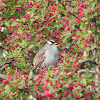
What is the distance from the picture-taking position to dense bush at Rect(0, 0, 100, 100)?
3584mm

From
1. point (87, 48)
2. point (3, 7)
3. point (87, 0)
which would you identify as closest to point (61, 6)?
point (87, 0)

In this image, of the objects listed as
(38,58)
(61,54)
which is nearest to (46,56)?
(38,58)

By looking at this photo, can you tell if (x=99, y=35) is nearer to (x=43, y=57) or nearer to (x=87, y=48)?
(x=87, y=48)

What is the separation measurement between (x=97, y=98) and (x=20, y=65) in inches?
102

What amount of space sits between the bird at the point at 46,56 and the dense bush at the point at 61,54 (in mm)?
149

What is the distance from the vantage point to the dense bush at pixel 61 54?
358cm

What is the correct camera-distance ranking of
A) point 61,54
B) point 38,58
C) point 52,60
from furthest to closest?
point 38,58 < point 52,60 < point 61,54

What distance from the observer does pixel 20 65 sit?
5895mm

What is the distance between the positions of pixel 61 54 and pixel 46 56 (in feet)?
6.87

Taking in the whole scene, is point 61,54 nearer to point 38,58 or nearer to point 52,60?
point 52,60

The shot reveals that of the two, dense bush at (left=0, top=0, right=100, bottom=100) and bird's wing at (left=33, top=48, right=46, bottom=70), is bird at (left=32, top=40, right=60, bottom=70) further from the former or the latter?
dense bush at (left=0, top=0, right=100, bottom=100)

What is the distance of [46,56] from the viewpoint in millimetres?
6645

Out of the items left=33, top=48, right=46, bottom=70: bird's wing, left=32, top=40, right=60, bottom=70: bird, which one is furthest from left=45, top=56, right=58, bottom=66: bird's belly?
left=33, top=48, right=46, bottom=70: bird's wing

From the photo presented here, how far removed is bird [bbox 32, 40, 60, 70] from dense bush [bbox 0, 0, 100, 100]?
15cm
